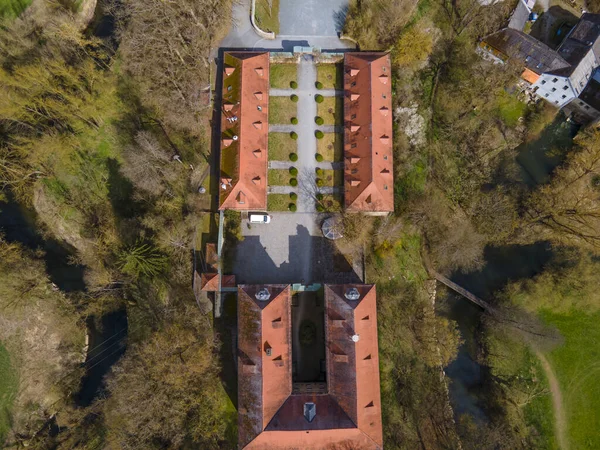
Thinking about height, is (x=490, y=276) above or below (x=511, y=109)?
below

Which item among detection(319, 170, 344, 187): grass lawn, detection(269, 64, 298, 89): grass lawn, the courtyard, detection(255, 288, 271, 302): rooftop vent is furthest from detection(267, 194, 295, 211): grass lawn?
detection(269, 64, 298, 89): grass lawn

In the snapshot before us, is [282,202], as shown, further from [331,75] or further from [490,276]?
[490,276]

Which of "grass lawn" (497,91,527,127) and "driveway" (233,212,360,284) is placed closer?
"driveway" (233,212,360,284)

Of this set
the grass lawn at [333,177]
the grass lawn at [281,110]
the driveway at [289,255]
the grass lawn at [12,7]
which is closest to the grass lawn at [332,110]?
the grass lawn at [281,110]

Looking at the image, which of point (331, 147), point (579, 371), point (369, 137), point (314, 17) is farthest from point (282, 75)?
point (579, 371)

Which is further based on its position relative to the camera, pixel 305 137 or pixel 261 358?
pixel 305 137

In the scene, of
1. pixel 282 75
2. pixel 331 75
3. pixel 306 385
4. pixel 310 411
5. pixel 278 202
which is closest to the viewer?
pixel 310 411

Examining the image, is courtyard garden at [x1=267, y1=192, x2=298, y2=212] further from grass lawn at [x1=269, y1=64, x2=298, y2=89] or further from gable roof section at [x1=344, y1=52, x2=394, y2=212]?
grass lawn at [x1=269, y1=64, x2=298, y2=89]
